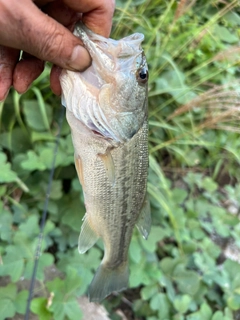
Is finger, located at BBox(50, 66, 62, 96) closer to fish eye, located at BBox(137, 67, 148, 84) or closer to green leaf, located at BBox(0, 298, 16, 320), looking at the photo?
fish eye, located at BBox(137, 67, 148, 84)

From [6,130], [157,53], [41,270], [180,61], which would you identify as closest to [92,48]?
[41,270]

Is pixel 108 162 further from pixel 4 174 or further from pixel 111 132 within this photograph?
pixel 4 174

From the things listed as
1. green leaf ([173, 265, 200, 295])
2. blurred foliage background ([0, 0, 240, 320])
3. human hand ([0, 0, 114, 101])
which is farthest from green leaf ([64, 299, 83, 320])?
human hand ([0, 0, 114, 101])

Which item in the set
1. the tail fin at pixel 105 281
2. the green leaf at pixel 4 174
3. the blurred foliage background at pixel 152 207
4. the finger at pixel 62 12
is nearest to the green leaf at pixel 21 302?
the blurred foliage background at pixel 152 207

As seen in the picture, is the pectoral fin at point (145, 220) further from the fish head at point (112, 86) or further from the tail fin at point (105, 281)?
the fish head at point (112, 86)

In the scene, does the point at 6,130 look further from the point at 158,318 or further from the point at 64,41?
the point at 158,318
